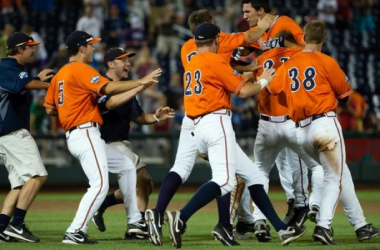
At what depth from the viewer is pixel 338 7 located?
21.2 meters

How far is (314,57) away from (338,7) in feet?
44.9

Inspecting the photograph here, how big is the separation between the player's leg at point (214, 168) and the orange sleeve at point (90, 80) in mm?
1102

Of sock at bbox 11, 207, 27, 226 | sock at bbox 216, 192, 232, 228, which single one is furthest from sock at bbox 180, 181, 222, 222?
sock at bbox 11, 207, 27, 226

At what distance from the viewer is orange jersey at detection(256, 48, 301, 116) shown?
8617mm

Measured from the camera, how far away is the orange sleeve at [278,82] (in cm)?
816

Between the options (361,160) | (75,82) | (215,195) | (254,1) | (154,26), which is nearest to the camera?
(215,195)

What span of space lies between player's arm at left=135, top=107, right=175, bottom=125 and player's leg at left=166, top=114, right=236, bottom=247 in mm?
988

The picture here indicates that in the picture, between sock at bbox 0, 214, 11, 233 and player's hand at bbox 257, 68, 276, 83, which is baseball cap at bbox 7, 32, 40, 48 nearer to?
sock at bbox 0, 214, 11, 233

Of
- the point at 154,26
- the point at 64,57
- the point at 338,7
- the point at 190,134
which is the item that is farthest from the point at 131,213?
the point at 338,7

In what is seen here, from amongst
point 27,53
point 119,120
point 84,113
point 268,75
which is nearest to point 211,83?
point 268,75

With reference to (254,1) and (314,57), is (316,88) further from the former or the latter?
(254,1)

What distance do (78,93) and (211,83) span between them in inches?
54.3

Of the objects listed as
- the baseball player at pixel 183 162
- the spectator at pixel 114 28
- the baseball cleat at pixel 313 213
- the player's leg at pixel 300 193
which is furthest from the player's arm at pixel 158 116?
the spectator at pixel 114 28

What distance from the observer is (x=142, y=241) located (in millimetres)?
8344
